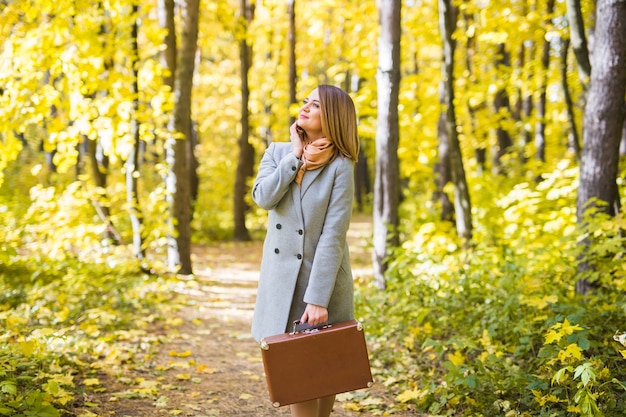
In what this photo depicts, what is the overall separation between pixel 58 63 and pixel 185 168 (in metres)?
2.66

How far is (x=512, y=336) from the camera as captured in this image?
447 cm

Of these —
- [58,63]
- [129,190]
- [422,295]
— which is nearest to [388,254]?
[422,295]

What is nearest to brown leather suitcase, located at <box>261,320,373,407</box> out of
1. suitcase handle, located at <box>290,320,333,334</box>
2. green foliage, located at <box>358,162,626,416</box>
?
suitcase handle, located at <box>290,320,333,334</box>

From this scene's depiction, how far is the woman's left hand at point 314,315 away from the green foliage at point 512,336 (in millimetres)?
1249

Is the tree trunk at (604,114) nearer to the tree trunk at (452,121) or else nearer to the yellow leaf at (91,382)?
the tree trunk at (452,121)

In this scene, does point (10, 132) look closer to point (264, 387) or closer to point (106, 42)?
point (106, 42)

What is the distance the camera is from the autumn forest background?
3.93m

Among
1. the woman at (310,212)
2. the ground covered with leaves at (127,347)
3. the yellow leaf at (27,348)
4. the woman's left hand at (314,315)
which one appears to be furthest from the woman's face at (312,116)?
the yellow leaf at (27,348)

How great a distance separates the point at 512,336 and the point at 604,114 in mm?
2130

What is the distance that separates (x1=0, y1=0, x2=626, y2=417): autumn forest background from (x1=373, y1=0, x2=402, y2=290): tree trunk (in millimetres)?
24

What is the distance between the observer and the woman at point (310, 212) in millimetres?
2842

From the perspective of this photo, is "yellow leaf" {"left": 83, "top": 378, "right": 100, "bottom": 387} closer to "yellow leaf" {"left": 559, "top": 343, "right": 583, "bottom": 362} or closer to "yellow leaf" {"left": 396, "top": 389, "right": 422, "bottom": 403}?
"yellow leaf" {"left": 396, "top": 389, "right": 422, "bottom": 403}

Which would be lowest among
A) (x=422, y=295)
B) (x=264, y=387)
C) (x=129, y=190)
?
(x=264, y=387)

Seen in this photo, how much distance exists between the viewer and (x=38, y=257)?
8.45 m
